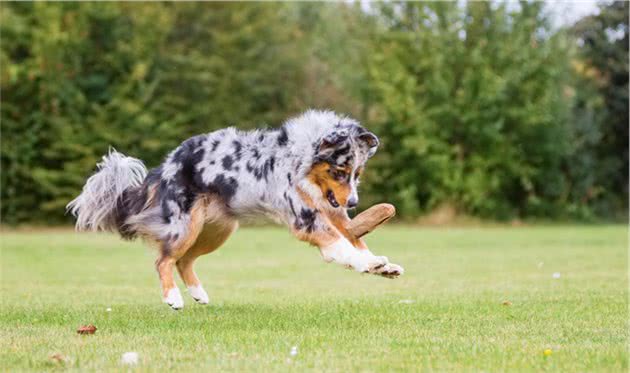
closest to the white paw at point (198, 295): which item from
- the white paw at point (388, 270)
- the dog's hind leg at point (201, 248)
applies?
the dog's hind leg at point (201, 248)

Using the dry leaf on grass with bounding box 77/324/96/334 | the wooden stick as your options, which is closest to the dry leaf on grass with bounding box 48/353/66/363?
the dry leaf on grass with bounding box 77/324/96/334

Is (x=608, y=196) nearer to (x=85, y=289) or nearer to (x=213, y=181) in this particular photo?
(x=85, y=289)

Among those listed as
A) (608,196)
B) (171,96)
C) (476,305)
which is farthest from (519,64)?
(476,305)

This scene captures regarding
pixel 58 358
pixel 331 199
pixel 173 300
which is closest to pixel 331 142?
pixel 331 199

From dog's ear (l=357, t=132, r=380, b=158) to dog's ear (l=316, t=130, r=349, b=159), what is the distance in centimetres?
14

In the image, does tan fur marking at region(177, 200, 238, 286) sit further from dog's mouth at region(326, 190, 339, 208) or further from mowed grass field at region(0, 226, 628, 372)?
dog's mouth at region(326, 190, 339, 208)

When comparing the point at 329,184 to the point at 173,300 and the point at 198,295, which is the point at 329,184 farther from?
the point at 198,295

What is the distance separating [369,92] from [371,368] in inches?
1322

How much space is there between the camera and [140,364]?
5.63 metres

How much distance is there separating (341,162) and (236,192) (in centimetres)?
116

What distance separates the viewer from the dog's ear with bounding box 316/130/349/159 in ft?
25.6

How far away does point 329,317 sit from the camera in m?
8.15

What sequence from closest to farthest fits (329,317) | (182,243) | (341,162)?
(341,162), (329,317), (182,243)

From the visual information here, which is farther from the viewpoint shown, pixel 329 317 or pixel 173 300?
pixel 173 300
